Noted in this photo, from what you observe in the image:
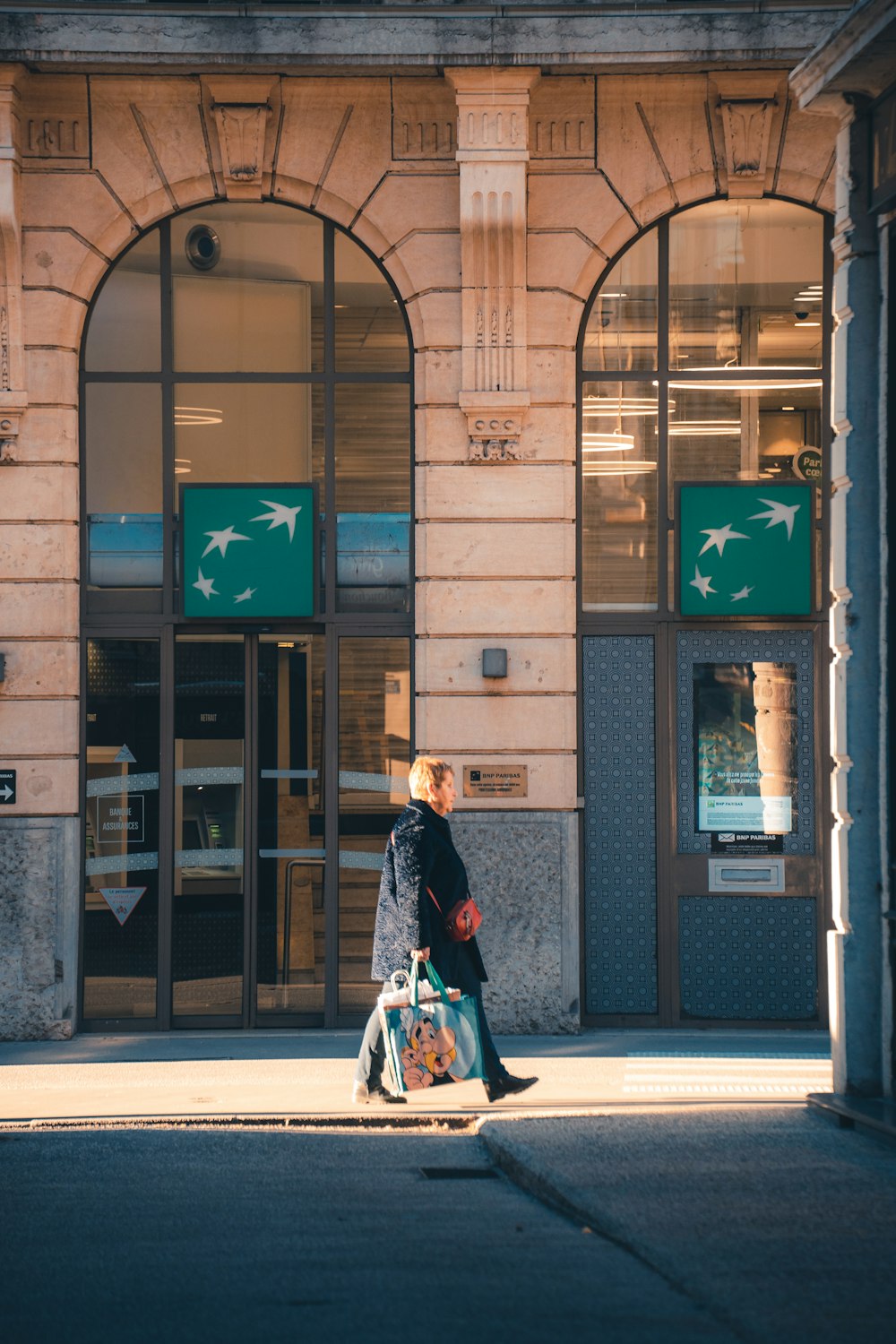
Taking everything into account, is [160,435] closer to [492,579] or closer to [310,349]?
[310,349]

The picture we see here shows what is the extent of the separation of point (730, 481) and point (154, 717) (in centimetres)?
444

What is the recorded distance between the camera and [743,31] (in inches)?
464

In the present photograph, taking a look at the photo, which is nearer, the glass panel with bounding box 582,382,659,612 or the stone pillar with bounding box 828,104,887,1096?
the stone pillar with bounding box 828,104,887,1096

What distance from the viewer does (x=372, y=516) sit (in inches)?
492

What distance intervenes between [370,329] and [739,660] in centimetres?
356

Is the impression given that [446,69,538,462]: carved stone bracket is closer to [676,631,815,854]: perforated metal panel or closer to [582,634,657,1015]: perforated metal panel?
[582,634,657,1015]: perforated metal panel

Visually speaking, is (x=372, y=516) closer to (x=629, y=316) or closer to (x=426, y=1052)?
(x=629, y=316)

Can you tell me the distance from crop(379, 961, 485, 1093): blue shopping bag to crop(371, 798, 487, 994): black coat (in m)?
0.20

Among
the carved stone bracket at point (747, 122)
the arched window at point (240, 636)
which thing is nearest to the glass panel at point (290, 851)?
the arched window at point (240, 636)

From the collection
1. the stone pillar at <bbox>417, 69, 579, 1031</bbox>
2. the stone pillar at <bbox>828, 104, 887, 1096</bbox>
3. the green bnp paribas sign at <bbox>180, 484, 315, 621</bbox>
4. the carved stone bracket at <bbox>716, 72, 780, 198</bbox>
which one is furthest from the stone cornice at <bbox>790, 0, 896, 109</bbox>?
the green bnp paribas sign at <bbox>180, 484, 315, 621</bbox>

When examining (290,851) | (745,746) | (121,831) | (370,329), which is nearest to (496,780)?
(290,851)

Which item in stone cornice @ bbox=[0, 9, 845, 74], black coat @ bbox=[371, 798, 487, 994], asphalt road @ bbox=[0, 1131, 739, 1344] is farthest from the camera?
stone cornice @ bbox=[0, 9, 845, 74]

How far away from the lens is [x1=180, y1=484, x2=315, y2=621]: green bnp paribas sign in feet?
40.5

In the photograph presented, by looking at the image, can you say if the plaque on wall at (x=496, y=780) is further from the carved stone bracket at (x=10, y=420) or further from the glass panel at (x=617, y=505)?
the carved stone bracket at (x=10, y=420)
